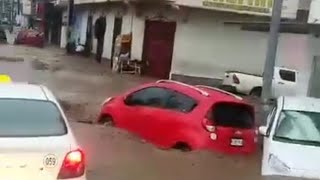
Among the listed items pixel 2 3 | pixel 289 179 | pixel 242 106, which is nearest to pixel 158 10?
pixel 242 106

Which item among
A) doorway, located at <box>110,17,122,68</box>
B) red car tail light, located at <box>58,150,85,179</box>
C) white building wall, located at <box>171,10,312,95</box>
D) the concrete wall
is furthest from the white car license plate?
doorway, located at <box>110,17,122,68</box>

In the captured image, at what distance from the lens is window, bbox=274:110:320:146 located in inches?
377

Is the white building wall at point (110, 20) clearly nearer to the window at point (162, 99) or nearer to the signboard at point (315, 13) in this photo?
the signboard at point (315, 13)

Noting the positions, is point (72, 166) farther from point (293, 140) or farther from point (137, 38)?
point (137, 38)

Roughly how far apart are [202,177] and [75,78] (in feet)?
66.7

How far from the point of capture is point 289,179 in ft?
26.2

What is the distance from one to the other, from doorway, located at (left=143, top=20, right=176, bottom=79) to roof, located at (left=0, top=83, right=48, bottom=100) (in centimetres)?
2426

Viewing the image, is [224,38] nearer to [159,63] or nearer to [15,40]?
[159,63]

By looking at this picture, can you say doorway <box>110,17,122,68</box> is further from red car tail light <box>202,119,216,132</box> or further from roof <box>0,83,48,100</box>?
roof <box>0,83,48,100</box>

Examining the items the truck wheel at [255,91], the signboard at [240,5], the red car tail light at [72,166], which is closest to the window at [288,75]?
the truck wheel at [255,91]

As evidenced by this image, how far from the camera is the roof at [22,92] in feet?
23.3

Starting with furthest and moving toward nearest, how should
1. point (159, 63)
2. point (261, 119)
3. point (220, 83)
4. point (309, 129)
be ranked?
point (159, 63) → point (220, 83) → point (261, 119) → point (309, 129)

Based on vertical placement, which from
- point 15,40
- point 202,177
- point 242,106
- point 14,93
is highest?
point 14,93

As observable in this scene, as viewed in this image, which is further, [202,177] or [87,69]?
[87,69]
